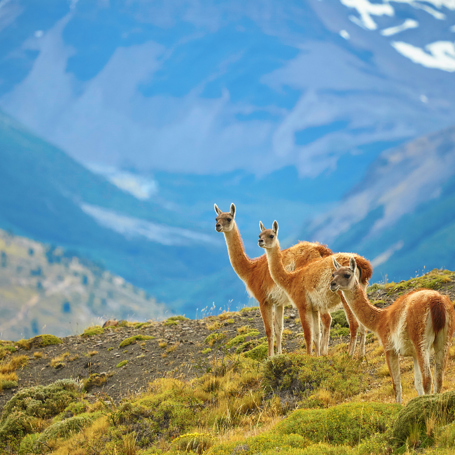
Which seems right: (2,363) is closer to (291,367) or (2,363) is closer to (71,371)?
(71,371)

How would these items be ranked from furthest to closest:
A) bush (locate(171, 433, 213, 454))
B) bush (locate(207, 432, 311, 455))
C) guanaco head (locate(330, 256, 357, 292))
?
1. guanaco head (locate(330, 256, 357, 292))
2. bush (locate(171, 433, 213, 454))
3. bush (locate(207, 432, 311, 455))

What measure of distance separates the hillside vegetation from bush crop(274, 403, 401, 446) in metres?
0.02

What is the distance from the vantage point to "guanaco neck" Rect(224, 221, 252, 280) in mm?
→ 12680

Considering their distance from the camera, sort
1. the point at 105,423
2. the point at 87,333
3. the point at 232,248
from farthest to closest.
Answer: the point at 87,333 < the point at 232,248 < the point at 105,423

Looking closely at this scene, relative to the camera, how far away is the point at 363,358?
10047 mm

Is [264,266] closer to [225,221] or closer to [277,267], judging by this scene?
[277,267]

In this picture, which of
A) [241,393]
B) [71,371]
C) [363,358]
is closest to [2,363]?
[71,371]

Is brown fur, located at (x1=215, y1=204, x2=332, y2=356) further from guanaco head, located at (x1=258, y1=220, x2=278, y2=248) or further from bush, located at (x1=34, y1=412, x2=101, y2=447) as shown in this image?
bush, located at (x1=34, y1=412, x2=101, y2=447)

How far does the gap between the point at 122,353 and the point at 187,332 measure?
277cm

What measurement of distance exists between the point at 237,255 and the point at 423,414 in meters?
8.09

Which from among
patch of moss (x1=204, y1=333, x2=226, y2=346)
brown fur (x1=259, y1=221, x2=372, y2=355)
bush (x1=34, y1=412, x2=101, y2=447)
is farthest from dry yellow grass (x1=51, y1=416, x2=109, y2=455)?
patch of moss (x1=204, y1=333, x2=226, y2=346)

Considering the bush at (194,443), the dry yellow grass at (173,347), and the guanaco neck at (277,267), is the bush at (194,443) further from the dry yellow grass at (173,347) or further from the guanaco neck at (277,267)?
the dry yellow grass at (173,347)

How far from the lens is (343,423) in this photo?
5906mm

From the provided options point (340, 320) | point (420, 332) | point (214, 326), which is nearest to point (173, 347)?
point (214, 326)
